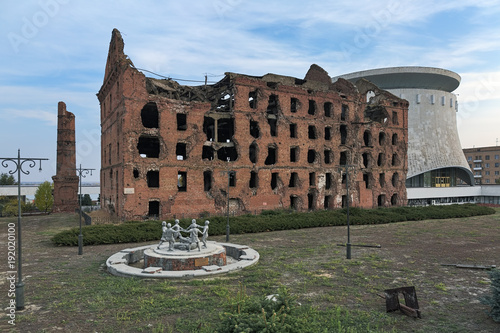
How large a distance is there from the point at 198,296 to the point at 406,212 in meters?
28.5

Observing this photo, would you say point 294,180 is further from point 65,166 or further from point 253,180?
point 65,166

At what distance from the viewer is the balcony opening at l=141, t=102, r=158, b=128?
31.5 m

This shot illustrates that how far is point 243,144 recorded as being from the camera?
109ft

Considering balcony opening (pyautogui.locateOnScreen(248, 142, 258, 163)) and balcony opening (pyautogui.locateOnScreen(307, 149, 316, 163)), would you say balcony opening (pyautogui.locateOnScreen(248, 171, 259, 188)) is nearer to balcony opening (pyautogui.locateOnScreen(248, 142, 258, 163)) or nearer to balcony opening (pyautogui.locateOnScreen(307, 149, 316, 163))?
balcony opening (pyautogui.locateOnScreen(248, 142, 258, 163))

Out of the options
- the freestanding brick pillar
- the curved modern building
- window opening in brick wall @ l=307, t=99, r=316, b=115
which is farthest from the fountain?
the curved modern building

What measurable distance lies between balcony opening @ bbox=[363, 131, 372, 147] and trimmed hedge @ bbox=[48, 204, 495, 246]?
10.7 metres

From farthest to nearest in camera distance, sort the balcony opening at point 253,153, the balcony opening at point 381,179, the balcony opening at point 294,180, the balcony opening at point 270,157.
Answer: the balcony opening at point 381,179 → the balcony opening at point 270,157 → the balcony opening at point 294,180 → the balcony opening at point 253,153

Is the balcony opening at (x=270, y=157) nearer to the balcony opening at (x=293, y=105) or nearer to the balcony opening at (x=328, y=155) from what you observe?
the balcony opening at (x=293, y=105)

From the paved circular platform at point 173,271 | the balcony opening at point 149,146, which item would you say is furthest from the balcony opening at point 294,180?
the paved circular platform at point 173,271

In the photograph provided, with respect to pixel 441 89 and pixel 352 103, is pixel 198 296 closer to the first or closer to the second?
pixel 352 103

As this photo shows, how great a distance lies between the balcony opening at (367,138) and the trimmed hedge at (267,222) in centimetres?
1073

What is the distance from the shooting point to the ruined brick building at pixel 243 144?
28.9 m

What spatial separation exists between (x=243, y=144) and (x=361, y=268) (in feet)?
69.8

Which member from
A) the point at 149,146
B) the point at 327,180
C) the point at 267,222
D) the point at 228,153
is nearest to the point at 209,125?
the point at 228,153
